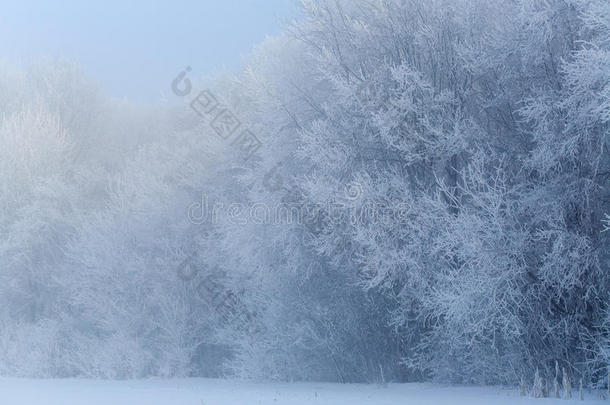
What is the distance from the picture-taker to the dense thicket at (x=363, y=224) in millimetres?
12273

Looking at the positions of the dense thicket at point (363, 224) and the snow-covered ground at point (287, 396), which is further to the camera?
the dense thicket at point (363, 224)

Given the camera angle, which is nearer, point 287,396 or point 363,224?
point 287,396

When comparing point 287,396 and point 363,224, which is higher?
point 363,224

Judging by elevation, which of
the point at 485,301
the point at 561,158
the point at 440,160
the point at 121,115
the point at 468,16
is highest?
the point at 121,115

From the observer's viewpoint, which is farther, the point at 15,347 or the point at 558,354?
the point at 15,347

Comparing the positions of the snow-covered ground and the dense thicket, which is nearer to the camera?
the snow-covered ground

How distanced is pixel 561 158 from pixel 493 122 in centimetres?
217

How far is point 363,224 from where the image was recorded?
45.8 feet

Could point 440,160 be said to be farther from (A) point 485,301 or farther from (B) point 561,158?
(A) point 485,301

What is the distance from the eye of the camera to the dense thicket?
12273 mm

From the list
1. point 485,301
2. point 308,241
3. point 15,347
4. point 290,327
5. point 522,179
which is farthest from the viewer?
point 15,347

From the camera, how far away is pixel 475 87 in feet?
49.5

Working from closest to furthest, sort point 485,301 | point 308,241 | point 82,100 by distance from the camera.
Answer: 1. point 485,301
2. point 308,241
3. point 82,100

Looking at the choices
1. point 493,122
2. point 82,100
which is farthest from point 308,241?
point 82,100
